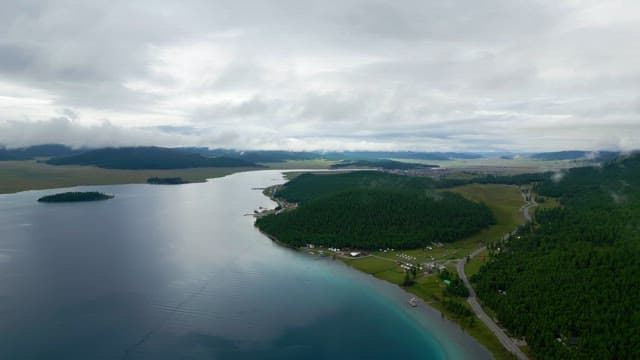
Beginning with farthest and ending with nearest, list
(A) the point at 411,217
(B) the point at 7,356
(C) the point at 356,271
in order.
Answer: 1. (A) the point at 411,217
2. (C) the point at 356,271
3. (B) the point at 7,356

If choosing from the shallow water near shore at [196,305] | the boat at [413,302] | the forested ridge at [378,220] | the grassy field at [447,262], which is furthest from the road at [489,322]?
the forested ridge at [378,220]

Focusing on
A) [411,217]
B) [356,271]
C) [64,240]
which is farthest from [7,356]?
[411,217]

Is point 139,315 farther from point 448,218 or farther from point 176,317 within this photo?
point 448,218

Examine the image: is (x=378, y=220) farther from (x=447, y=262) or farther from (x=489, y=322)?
(x=489, y=322)

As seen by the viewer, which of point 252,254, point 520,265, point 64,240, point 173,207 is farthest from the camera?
point 173,207

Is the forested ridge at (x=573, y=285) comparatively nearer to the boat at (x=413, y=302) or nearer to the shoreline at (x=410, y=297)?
the shoreline at (x=410, y=297)
